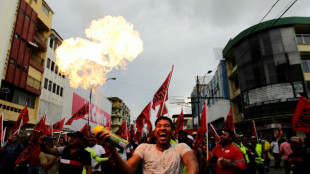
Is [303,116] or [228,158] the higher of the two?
[303,116]

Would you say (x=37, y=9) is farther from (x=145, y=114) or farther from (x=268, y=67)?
(x=268, y=67)

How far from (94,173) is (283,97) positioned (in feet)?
73.8

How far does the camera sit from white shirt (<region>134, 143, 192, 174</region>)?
7.96ft

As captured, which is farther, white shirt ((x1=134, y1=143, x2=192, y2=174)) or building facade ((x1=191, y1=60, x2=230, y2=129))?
building facade ((x1=191, y1=60, x2=230, y2=129))

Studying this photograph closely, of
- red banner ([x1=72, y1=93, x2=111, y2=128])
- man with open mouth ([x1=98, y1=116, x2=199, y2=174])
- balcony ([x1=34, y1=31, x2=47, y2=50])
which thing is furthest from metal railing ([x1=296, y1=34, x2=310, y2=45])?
balcony ([x1=34, y1=31, x2=47, y2=50])

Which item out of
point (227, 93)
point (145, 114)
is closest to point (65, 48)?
point (145, 114)

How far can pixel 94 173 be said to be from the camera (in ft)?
21.6

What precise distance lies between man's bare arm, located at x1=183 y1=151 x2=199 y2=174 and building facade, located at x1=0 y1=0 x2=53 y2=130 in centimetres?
2478

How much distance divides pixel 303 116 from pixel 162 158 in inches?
257

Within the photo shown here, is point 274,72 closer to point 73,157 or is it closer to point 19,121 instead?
point 19,121

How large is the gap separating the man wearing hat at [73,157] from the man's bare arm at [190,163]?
281 cm

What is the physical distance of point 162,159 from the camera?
2.50 metres

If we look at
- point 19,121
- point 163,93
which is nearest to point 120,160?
point 163,93

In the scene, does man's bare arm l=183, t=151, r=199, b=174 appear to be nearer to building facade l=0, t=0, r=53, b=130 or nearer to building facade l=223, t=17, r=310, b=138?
building facade l=223, t=17, r=310, b=138
